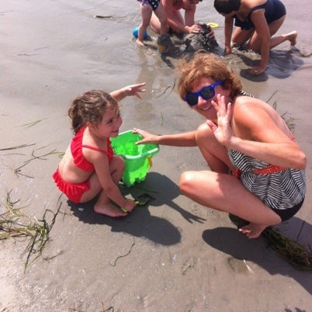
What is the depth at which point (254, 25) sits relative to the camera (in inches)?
184

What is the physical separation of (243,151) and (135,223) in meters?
1.09

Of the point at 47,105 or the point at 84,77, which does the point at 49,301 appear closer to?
the point at 47,105

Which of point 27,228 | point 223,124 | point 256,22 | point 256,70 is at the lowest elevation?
point 27,228

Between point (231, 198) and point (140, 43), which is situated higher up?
point (231, 198)

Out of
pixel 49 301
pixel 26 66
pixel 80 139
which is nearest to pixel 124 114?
pixel 80 139

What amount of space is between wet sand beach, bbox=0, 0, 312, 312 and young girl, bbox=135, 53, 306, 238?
289 millimetres

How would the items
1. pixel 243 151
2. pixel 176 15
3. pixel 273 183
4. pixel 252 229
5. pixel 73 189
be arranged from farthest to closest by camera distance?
pixel 176 15 → pixel 73 189 → pixel 252 229 → pixel 273 183 → pixel 243 151

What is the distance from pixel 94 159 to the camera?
2.37m

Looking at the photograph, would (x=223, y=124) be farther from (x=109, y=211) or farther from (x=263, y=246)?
(x=109, y=211)

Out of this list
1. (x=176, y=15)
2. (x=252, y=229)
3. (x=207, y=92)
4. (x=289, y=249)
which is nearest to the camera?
(x=207, y=92)

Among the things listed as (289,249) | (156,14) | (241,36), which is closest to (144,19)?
(156,14)

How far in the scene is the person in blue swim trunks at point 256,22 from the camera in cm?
450

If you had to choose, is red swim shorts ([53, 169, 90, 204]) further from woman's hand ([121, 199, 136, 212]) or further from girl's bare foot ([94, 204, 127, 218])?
woman's hand ([121, 199, 136, 212])

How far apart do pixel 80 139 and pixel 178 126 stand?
4.30ft
